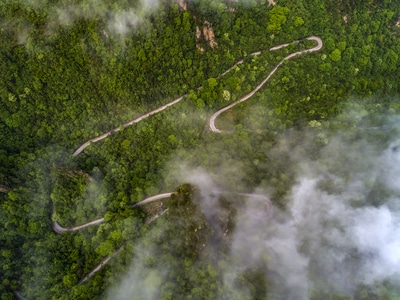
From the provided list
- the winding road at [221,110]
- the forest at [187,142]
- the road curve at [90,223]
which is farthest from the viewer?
the winding road at [221,110]

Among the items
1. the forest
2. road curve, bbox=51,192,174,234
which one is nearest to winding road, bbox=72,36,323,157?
the forest

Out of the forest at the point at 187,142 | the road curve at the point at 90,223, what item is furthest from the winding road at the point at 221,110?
the road curve at the point at 90,223

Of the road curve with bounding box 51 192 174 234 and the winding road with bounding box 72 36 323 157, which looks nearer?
the road curve with bounding box 51 192 174 234

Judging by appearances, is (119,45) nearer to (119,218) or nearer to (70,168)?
(70,168)

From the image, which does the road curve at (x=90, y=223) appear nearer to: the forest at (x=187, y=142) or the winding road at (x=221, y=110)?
the forest at (x=187, y=142)

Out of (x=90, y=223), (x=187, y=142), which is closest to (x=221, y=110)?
(x=187, y=142)

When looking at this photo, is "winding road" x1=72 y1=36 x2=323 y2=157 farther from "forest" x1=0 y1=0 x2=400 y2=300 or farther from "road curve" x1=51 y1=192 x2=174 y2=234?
"road curve" x1=51 y1=192 x2=174 y2=234

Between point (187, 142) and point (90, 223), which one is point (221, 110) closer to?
point (187, 142)

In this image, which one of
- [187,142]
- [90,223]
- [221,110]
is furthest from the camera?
[221,110]
